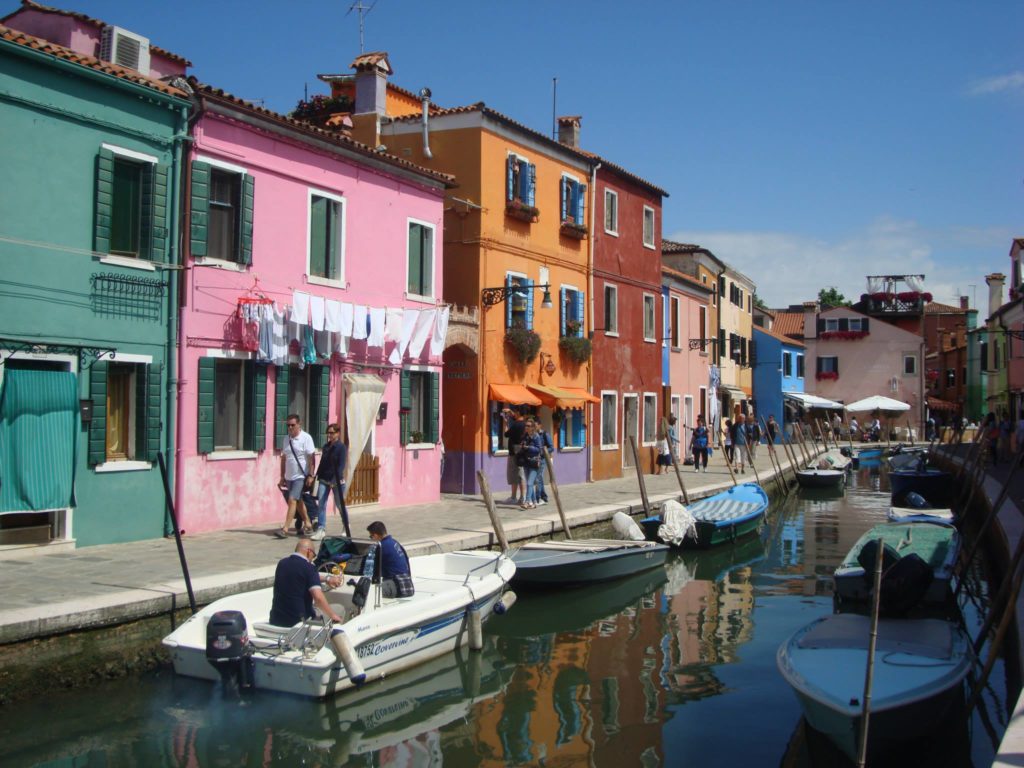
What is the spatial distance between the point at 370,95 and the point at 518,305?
19.0ft

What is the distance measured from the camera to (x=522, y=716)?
9750mm

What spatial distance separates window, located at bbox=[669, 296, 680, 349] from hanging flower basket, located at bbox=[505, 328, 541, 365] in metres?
11.5

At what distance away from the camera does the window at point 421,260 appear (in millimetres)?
19875

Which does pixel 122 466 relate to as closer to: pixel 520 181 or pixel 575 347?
pixel 520 181

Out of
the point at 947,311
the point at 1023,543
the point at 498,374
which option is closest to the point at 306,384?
the point at 498,374

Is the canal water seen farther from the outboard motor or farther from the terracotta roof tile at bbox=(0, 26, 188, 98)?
the terracotta roof tile at bbox=(0, 26, 188, 98)

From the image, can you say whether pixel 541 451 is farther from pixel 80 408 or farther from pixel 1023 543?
pixel 1023 543

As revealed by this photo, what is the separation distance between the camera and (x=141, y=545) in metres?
13.4

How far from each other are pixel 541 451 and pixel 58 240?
33.4 ft

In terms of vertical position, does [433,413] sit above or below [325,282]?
below

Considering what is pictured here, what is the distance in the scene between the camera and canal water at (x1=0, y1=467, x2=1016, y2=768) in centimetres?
852

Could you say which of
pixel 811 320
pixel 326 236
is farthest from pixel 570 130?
pixel 811 320

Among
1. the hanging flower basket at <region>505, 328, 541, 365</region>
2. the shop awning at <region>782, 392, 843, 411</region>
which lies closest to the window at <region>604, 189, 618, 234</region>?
the hanging flower basket at <region>505, 328, 541, 365</region>

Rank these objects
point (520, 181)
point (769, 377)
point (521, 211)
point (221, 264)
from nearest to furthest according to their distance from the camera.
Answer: point (221, 264)
point (521, 211)
point (520, 181)
point (769, 377)
